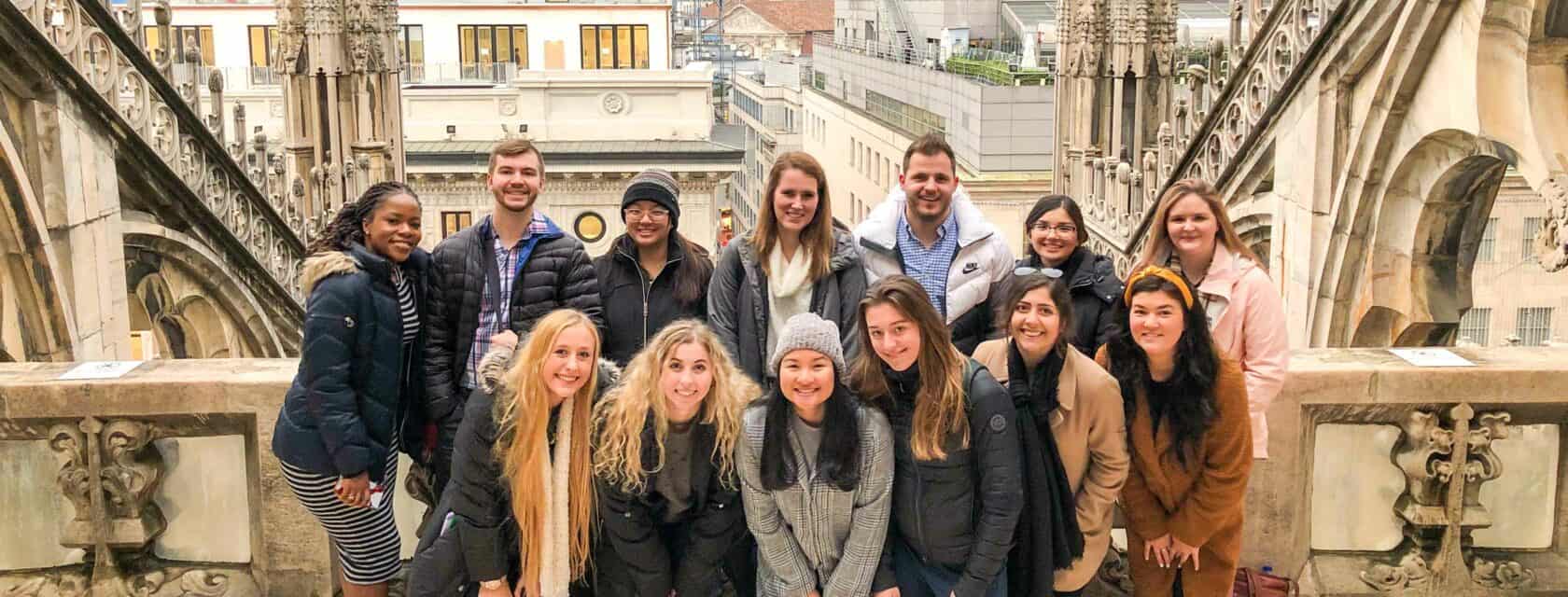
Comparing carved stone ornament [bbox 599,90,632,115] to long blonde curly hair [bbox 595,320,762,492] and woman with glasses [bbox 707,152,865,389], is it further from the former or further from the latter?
long blonde curly hair [bbox 595,320,762,492]

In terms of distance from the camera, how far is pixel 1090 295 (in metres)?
4.74

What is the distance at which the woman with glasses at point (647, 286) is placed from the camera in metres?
4.90

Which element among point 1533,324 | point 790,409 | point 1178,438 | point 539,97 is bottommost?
point 1533,324

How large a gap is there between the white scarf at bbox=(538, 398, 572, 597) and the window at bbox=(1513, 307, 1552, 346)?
20494 millimetres

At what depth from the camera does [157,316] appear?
10.4m

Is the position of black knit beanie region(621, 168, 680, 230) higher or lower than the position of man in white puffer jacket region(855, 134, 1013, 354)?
higher

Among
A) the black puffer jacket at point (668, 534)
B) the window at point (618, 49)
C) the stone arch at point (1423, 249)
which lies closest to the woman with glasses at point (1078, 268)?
the black puffer jacket at point (668, 534)

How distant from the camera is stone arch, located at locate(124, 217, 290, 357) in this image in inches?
375

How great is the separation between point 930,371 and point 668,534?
102cm

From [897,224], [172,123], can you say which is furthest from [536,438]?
[172,123]

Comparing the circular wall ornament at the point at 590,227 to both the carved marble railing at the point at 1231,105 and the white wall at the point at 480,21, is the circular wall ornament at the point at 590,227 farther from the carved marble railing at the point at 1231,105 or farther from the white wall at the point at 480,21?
the carved marble railing at the point at 1231,105

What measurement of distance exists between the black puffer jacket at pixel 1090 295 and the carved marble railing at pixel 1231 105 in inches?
168

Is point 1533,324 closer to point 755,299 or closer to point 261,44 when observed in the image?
point 755,299

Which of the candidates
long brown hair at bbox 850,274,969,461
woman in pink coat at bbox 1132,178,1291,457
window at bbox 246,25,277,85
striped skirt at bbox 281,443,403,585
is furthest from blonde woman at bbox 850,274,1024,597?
window at bbox 246,25,277,85
